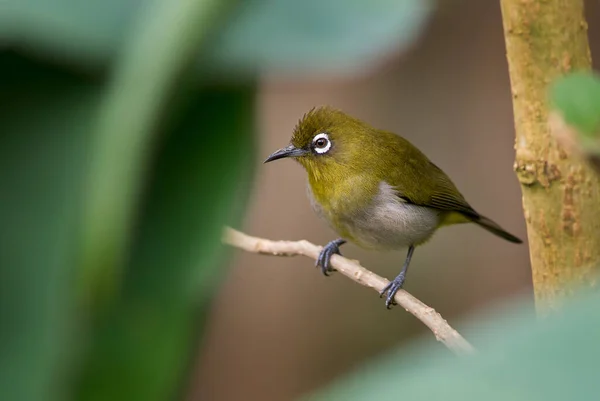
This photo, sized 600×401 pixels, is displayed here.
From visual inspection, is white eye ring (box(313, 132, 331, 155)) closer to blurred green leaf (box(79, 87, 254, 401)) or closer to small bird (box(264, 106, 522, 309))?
small bird (box(264, 106, 522, 309))

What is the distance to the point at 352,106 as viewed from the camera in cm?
674

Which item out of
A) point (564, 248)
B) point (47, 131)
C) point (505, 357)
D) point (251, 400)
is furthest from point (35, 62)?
point (251, 400)

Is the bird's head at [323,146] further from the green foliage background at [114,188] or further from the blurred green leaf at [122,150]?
the blurred green leaf at [122,150]

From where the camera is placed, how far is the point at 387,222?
12.9 ft

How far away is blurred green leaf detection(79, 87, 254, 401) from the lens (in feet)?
2.27

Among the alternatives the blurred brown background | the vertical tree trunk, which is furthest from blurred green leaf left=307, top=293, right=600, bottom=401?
the blurred brown background

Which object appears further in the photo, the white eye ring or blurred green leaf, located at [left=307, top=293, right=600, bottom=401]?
the white eye ring

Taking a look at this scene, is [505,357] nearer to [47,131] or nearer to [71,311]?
[71,311]

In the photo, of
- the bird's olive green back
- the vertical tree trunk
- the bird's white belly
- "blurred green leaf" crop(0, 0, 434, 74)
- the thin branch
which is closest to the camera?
"blurred green leaf" crop(0, 0, 434, 74)

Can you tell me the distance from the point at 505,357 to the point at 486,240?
6.25 m

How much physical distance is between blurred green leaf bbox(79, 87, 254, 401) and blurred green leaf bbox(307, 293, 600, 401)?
329mm

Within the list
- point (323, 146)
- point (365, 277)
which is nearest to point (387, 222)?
point (323, 146)

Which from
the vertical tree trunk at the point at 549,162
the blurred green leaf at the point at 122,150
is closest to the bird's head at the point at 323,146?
the vertical tree trunk at the point at 549,162

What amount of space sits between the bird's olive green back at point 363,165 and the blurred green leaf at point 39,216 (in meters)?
3.23
